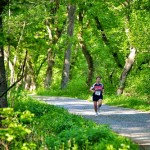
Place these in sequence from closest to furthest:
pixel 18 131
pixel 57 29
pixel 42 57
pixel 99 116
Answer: pixel 18 131, pixel 99 116, pixel 57 29, pixel 42 57

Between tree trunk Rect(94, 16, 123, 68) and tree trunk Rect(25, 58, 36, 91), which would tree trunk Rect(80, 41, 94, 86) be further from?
tree trunk Rect(25, 58, 36, 91)

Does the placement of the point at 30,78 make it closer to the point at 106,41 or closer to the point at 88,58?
the point at 88,58

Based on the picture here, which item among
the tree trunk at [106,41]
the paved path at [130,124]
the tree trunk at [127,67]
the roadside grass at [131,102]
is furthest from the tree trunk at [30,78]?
the paved path at [130,124]

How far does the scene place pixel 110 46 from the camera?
3769cm

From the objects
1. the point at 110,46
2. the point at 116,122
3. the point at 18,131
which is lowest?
the point at 116,122

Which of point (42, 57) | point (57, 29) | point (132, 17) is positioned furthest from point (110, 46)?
point (42, 57)

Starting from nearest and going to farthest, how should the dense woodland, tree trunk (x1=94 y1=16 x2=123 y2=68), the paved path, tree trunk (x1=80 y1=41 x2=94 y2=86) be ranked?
the paved path < the dense woodland < tree trunk (x1=94 y1=16 x2=123 y2=68) < tree trunk (x1=80 y1=41 x2=94 y2=86)

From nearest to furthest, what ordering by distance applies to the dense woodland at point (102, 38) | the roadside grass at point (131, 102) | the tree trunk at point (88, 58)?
the dense woodland at point (102, 38), the roadside grass at point (131, 102), the tree trunk at point (88, 58)

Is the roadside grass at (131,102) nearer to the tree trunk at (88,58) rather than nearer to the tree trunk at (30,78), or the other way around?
the tree trunk at (88,58)

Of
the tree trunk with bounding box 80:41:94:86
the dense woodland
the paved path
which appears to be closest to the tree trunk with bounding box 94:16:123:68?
the dense woodland

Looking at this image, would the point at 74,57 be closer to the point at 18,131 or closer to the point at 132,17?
the point at 132,17

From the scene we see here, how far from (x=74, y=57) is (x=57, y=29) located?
16.3 m

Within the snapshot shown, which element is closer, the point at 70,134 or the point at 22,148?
the point at 22,148

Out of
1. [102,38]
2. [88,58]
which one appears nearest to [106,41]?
[102,38]
